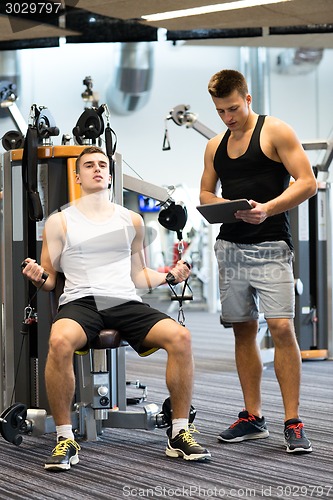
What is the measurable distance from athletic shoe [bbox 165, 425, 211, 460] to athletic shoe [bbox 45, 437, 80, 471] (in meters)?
0.34

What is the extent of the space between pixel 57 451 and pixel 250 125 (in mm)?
1425

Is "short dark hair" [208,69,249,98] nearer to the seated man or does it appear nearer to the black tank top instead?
the black tank top

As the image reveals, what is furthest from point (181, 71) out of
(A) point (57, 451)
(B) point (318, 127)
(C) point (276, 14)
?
(A) point (57, 451)

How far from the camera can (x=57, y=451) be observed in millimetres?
2561

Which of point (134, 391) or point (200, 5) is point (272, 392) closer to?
point (134, 391)

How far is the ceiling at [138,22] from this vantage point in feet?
20.1

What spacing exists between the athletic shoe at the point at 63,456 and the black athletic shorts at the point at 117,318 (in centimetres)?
38

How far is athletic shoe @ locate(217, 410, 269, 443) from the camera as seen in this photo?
9.57ft

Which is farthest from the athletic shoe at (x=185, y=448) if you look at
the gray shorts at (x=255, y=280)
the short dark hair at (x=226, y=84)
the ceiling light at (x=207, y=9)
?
the ceiling light at (x=207, y=9)

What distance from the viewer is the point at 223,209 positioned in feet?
8.81

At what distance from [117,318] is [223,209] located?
22.7 inches

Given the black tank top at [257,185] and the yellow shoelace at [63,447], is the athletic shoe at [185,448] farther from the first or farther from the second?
the black tank top at [257,185]

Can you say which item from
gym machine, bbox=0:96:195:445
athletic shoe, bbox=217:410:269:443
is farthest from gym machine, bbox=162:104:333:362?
athletic shoe, bbox=217:410:269:443

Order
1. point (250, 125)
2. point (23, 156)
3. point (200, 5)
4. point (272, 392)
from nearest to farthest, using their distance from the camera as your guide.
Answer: point (250, 125) < point (23, 156) < point (272, 392) < point (200, 5)
